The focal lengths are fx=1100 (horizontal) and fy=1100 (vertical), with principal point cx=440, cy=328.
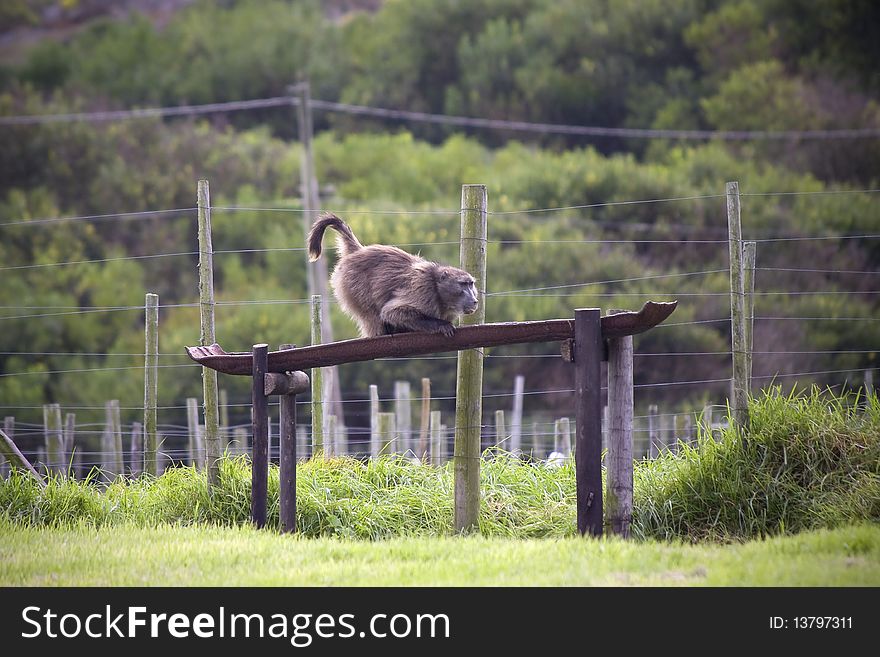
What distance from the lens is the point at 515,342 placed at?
667 cm

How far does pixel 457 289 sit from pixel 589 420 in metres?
1.18

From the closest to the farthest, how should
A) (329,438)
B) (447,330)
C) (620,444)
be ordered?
(620,444), (447,330), (329,438)

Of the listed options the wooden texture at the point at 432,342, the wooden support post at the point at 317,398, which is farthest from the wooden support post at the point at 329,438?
the wooden texture at the point at 432,342

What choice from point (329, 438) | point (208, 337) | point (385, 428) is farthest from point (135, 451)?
point (208, 337)

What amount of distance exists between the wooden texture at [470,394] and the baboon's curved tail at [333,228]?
2.63ft

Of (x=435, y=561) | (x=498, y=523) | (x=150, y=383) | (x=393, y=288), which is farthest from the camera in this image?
(x=150, y=383)

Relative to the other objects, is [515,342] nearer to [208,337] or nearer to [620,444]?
[620,444]

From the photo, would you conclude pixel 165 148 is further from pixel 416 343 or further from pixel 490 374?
pixel 416 343

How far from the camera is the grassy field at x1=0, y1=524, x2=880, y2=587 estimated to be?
5383 mm

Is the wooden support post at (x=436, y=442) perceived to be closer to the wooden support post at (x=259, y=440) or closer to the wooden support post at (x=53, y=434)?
the wooden support post at (x=259, y=440)

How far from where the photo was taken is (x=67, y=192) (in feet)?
86.2

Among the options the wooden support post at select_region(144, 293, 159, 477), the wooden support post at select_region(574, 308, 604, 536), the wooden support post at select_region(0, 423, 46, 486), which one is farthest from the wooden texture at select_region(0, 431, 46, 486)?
the wooden support post at select_region(574, 308, 604, 536)

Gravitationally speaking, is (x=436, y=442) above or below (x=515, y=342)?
below
